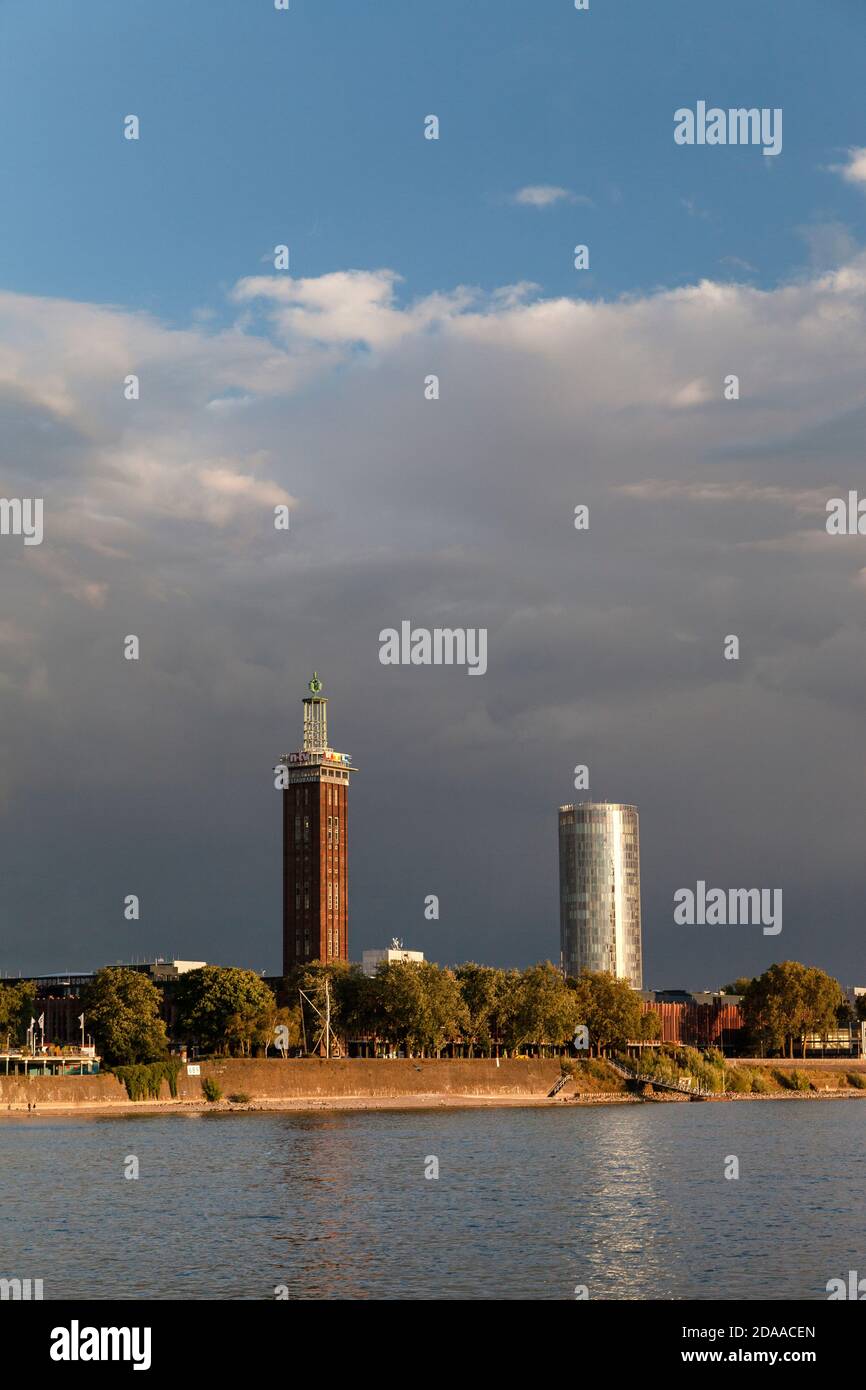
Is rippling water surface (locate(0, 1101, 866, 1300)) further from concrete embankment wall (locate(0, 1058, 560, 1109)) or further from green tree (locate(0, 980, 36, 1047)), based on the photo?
green tree (locate(0, 980, 36, 1047))

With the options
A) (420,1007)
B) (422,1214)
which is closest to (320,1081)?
(420,1007)

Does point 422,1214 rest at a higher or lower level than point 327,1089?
higher

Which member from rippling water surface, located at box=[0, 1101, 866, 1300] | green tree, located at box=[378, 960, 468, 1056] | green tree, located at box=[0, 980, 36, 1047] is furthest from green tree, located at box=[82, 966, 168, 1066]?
rippling water surface, located at box=[0, 1101, 866, 1300]

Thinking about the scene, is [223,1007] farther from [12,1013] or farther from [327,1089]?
[12,1013]
